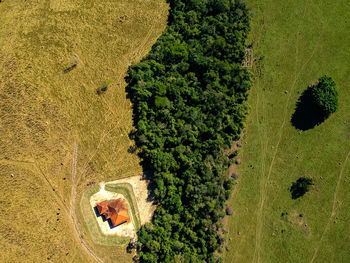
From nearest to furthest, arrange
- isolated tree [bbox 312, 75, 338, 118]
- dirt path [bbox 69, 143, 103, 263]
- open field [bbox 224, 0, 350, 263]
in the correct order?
dirt path [bbox 69, 143, 103, 263], isolated tree [bbox 312, 75, 338, 118], open field [bbox 224, 0, 350, 263]

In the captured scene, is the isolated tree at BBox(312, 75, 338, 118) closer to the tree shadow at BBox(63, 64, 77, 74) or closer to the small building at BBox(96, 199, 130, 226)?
the small building at BBox(96, 199, 130, 226)

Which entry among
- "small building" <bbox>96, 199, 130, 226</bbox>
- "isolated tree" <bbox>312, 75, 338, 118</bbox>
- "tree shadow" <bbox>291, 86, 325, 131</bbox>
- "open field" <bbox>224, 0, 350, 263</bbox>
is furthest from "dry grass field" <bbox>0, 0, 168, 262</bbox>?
"isolated tree" <bbox>312, 75, 338, 118</bbox>

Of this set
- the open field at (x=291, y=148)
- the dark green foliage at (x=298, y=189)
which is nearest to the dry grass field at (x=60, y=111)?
the open field at (x=291, y=148)

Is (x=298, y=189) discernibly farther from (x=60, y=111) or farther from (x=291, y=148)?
(x=60, y=111)

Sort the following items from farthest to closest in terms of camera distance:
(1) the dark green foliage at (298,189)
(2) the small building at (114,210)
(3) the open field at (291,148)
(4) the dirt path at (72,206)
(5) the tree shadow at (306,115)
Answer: (5) the tree shadow at (306,115), (3) the open field at (291,148), (1) the dark green foliage at (298,189), (4) the dirt path at (72,206), (2) the small building at (114,210)

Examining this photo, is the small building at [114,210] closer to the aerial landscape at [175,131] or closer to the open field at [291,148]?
the aerial landscape at [175,131]

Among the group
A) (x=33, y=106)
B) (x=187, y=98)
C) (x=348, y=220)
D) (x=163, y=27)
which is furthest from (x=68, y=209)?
(x=348, y=220)
